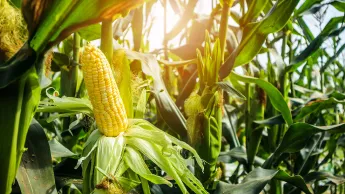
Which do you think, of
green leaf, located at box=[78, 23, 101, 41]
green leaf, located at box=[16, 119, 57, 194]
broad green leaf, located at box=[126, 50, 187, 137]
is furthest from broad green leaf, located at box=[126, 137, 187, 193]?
green leaf, located at box=[78, 23, 101, 41]

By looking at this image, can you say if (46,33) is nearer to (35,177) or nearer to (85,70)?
(85,70)

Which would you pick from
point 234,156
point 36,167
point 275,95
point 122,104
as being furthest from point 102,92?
point 234,156

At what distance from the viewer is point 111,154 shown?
0.89m

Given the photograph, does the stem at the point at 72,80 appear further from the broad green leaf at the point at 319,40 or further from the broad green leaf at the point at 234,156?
the broad green leaf at the point at 319,40

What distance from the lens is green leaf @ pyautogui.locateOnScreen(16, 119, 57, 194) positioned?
865mm

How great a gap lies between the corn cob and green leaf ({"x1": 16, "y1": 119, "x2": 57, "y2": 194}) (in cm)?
12

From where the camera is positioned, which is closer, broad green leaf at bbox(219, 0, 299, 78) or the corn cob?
the corn cob

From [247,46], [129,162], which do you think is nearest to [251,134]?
[247,46]

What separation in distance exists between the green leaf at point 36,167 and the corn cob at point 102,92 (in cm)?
12

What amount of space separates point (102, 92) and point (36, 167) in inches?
7.7

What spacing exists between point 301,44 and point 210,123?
143cm

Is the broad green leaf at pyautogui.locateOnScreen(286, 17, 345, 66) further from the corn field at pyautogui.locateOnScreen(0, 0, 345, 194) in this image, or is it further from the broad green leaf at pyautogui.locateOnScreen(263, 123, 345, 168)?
the broad green leaf at pyautogui.locateOnScreen(263, 123, 345, 168)

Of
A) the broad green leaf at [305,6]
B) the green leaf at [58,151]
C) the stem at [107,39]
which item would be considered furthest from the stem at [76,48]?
the broad green leaf at [305,6]

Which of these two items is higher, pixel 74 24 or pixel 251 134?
pixel 74 24
